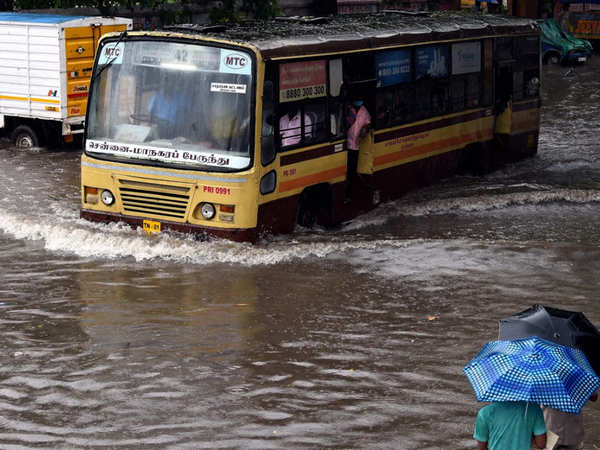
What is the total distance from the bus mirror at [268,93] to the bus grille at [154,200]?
1336 mm

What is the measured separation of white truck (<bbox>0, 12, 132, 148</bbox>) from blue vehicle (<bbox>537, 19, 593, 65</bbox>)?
22.1 metres

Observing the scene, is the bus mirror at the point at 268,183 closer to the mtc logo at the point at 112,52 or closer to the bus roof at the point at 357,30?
the bus roof at the point at 357,30

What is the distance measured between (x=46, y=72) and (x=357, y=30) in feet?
25.9

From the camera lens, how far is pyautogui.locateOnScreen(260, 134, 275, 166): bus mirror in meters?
11.9

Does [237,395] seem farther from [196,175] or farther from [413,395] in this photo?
[196,175]

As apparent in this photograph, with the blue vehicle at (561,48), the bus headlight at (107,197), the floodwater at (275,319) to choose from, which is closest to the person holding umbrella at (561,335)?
the floodwater at (275,319)

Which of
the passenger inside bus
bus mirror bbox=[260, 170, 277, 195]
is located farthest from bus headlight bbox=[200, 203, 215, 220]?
the passenger inside bus

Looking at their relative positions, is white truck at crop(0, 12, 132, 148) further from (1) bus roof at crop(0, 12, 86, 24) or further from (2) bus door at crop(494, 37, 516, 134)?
(2) bus door at crop(494, 37, 516, 134)

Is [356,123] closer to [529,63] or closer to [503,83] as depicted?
[503,83]

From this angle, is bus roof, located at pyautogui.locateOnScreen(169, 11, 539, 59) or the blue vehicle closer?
bus roof, located at pyautogui.locateOnScreen(169, 11, 539, 59)

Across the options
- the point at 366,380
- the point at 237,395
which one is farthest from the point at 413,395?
the point at 237,395

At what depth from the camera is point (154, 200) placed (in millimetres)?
12219

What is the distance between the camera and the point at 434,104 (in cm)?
1617

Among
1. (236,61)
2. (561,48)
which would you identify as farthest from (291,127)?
(561,48)
